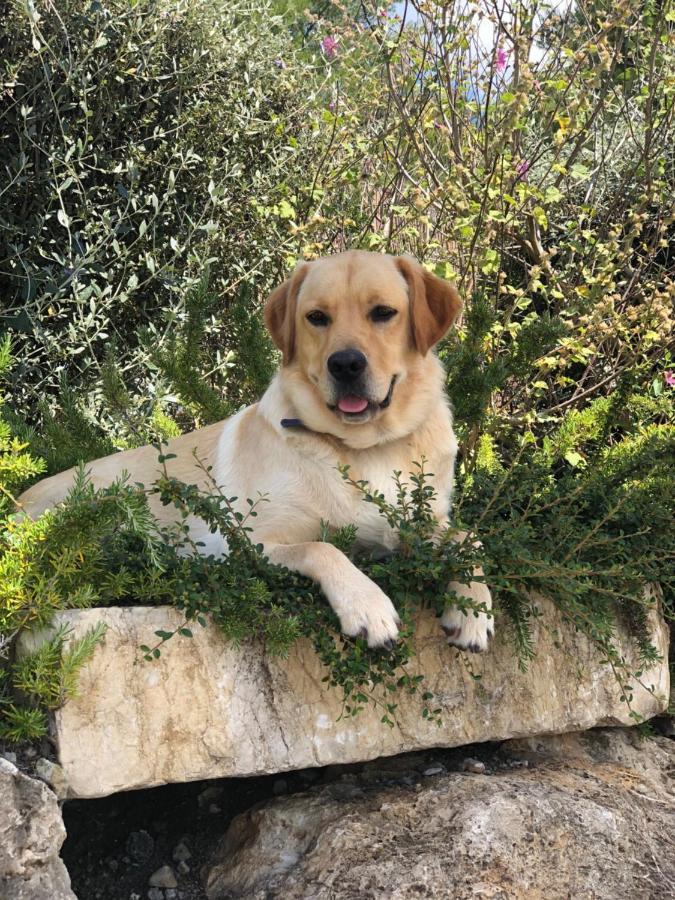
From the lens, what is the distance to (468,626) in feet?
9.09

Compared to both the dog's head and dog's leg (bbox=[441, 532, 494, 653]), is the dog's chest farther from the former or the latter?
dog's leg (bbox=[441, 532, 494, 653])

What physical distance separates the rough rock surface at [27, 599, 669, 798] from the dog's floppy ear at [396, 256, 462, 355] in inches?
42.0

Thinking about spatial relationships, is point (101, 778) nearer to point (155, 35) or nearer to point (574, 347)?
point (574, 347)

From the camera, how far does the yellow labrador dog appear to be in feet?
9.93

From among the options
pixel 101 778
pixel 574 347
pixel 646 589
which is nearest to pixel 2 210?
pixel 574 347

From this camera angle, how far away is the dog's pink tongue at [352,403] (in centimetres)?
304

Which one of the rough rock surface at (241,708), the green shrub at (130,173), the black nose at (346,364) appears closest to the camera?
the rough rock surface at (241,708)

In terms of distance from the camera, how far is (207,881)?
106 inches

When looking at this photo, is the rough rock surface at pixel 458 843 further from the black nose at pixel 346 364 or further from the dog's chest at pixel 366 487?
the black nose at pixel 346 364

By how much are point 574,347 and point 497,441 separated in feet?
2.67

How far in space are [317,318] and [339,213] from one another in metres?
2.95

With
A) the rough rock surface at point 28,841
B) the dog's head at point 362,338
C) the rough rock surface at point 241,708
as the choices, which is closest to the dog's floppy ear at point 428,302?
the dog's head at point 362,338

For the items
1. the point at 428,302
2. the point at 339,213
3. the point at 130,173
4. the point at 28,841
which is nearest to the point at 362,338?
the point at 428,302

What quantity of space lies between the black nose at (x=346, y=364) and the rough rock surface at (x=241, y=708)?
88 cm
